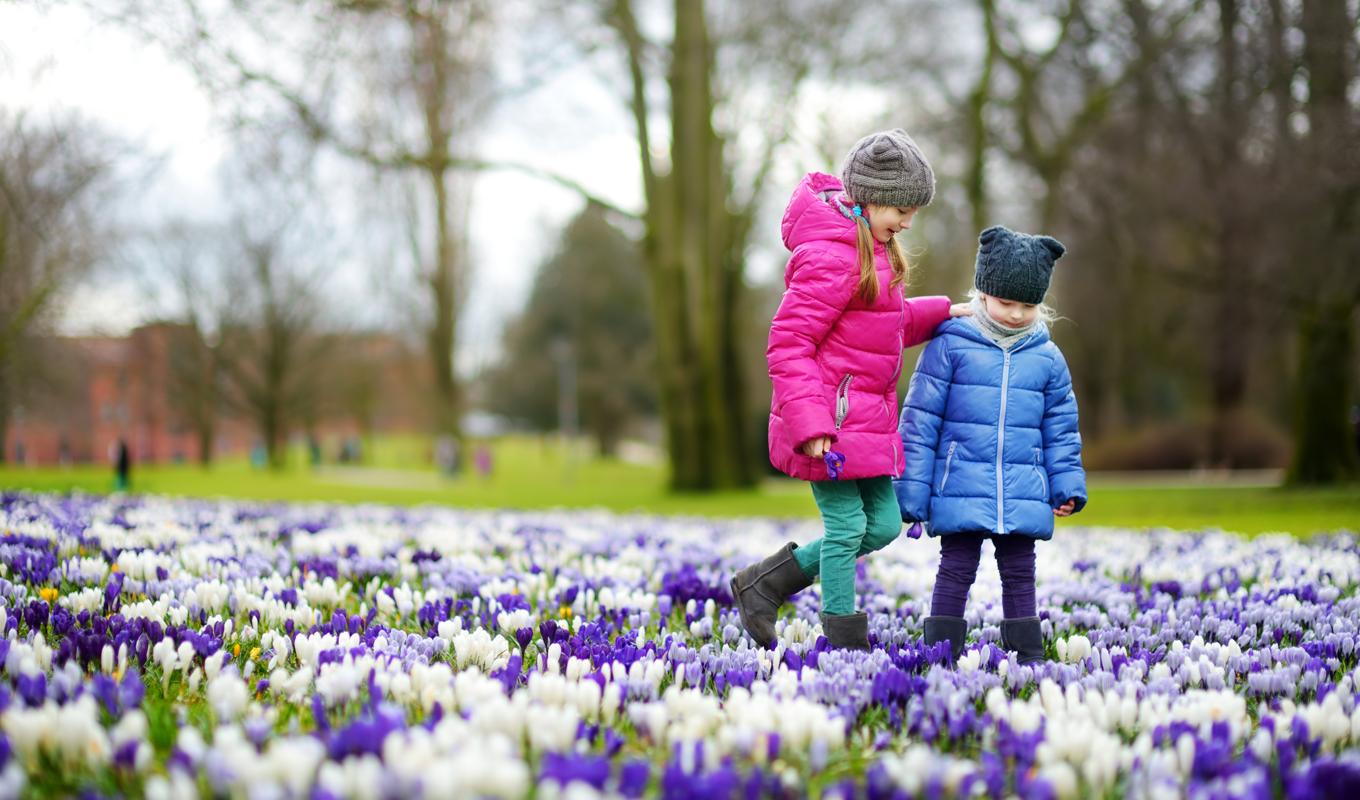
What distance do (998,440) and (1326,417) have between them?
16.2 m

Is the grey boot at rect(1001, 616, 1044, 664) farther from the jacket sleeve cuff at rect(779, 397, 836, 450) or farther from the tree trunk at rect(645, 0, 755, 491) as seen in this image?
the tree trunk at rect(645, 0, 755, 491)

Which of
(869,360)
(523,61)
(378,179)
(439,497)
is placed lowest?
(439,497)

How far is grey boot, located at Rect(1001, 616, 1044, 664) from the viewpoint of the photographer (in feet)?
13.9

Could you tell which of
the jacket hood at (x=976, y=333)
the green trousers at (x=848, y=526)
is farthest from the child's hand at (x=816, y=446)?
the jacket hood at (x=976, y=333)

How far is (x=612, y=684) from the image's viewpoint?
10.9ft

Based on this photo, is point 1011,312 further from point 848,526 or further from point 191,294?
point 191,294

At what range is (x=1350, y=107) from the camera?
14.6m

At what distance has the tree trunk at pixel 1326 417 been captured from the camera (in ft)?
57.0

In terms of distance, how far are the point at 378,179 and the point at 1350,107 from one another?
13674mm

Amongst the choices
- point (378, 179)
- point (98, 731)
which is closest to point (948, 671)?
point (98, 731)

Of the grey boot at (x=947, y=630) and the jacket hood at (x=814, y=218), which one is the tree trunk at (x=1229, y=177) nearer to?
the jacket hood at (x=814, y=218)

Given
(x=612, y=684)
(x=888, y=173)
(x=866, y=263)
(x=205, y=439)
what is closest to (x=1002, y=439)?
(x=866, y=263)

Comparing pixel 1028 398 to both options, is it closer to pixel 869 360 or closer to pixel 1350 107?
pixel 869 360

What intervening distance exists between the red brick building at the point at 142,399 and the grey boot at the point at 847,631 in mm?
23346
